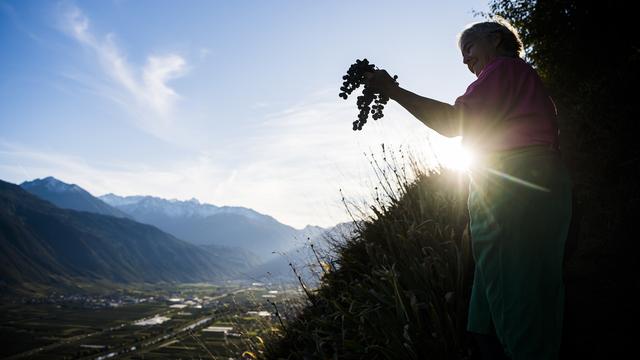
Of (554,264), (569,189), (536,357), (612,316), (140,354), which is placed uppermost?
(569,189)

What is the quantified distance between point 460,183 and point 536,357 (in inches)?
145

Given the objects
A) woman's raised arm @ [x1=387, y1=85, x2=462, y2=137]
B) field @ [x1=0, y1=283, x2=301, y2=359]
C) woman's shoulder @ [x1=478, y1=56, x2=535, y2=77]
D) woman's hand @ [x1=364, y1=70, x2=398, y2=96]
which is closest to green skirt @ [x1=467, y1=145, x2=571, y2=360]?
woman's raised arm @ [x1=387, y1=85, x2=462, y2=137]

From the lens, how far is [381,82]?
184 cm

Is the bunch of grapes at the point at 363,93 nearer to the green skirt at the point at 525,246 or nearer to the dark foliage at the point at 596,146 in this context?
the green skirt at the point at 525,246

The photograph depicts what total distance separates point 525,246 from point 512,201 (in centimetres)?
20

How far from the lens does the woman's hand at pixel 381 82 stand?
5.97 ft

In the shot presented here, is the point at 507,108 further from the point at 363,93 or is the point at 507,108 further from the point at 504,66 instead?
the point at 363,93

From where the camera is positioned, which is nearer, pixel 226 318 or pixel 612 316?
pixel 612 316

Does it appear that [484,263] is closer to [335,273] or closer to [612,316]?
[612,316]

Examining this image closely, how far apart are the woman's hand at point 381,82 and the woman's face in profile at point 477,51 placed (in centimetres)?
51

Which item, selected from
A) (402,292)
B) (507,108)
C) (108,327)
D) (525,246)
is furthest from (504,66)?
(108,327)

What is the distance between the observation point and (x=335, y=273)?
5.36 meters

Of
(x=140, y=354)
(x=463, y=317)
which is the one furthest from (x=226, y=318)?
(x=140, y=354)

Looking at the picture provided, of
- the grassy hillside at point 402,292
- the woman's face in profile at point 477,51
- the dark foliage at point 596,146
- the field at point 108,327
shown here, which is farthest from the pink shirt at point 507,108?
the field at point 108,327
